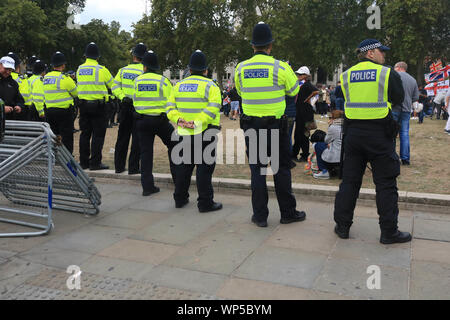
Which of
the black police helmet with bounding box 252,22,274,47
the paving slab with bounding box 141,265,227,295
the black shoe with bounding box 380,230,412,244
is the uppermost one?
the black police helmet with bounding box 252,22,274,47

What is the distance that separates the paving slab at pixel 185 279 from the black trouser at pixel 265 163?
1.50 meters

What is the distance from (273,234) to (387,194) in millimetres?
1233

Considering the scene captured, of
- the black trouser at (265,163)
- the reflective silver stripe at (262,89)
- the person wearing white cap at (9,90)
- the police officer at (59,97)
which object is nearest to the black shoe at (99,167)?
the police officer at (59,97)

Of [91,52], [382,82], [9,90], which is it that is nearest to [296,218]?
[382,82]

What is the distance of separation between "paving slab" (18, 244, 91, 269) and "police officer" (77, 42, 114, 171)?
12.1 ft

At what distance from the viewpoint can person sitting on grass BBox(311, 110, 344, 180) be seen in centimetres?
711

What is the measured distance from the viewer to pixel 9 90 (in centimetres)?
752

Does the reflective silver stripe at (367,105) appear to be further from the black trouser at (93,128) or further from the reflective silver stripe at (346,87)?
the black trouser at (93,128)

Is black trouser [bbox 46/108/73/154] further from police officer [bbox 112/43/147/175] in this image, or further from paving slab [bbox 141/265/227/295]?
paving slab [bbox 141/265/227/295]

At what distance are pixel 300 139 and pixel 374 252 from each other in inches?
185

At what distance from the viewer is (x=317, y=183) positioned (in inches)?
278

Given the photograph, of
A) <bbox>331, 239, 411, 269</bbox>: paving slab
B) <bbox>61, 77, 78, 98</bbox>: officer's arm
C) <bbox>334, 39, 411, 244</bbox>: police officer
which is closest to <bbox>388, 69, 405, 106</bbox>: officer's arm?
<bbox>334, 39, 411, 244</bbox>: police officer

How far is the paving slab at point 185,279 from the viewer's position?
11.9ft
